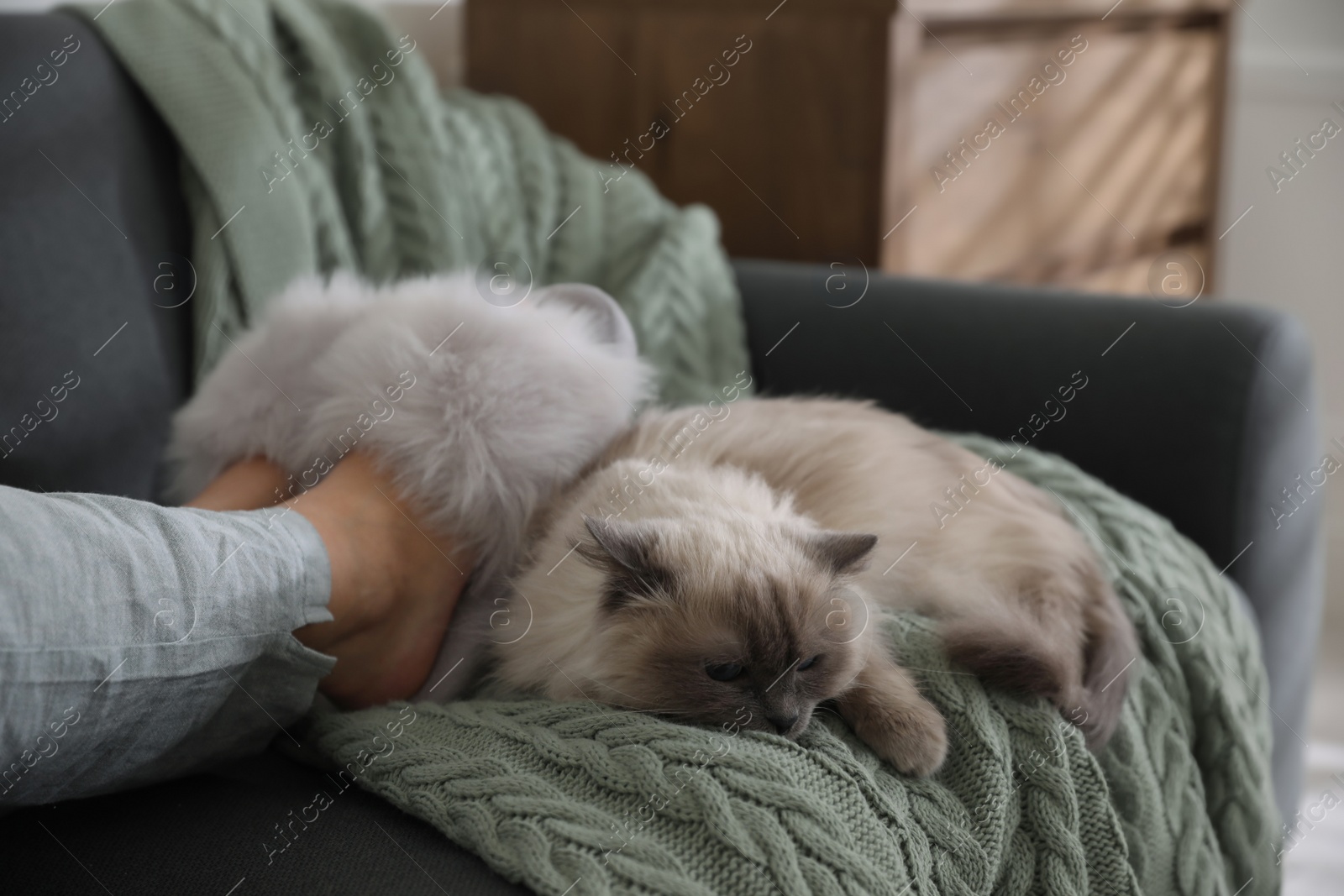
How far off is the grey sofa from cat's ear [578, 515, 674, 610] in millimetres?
266

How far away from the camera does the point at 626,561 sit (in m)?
0.91

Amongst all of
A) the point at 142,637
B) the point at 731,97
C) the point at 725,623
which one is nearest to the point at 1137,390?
the point at 725,623

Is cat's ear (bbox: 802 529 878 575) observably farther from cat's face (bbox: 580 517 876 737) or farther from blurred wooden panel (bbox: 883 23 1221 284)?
blurred wooden panel (bbox: 883 23 1221 284)

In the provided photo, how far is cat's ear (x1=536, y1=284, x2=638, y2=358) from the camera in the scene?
4.12 feet

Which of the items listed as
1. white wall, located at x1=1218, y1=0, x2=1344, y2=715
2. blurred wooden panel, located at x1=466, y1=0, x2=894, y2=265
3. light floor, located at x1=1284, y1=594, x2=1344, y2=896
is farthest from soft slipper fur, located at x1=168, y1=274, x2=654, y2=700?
white wall, located at x1=1218, y1=0, x2=1344, y2=715

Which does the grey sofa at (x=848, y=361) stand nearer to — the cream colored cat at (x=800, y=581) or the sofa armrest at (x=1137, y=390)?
the sofa armrest at (x=1137, y=390)

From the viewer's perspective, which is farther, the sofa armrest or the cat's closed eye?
the sofa armrest

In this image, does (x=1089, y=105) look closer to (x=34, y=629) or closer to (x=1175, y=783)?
(x=1175, y=783)

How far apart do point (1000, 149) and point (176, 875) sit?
185 cm

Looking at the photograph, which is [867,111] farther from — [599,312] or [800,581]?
[800,581]

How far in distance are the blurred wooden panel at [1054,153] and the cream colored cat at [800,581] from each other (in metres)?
0.88

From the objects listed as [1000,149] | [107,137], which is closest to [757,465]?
[107,137]

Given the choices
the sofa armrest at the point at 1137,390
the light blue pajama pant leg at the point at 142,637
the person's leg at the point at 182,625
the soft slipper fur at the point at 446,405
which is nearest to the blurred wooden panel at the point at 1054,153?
the sofa armrest at the point at 1137,390

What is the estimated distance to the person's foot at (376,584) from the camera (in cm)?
100
